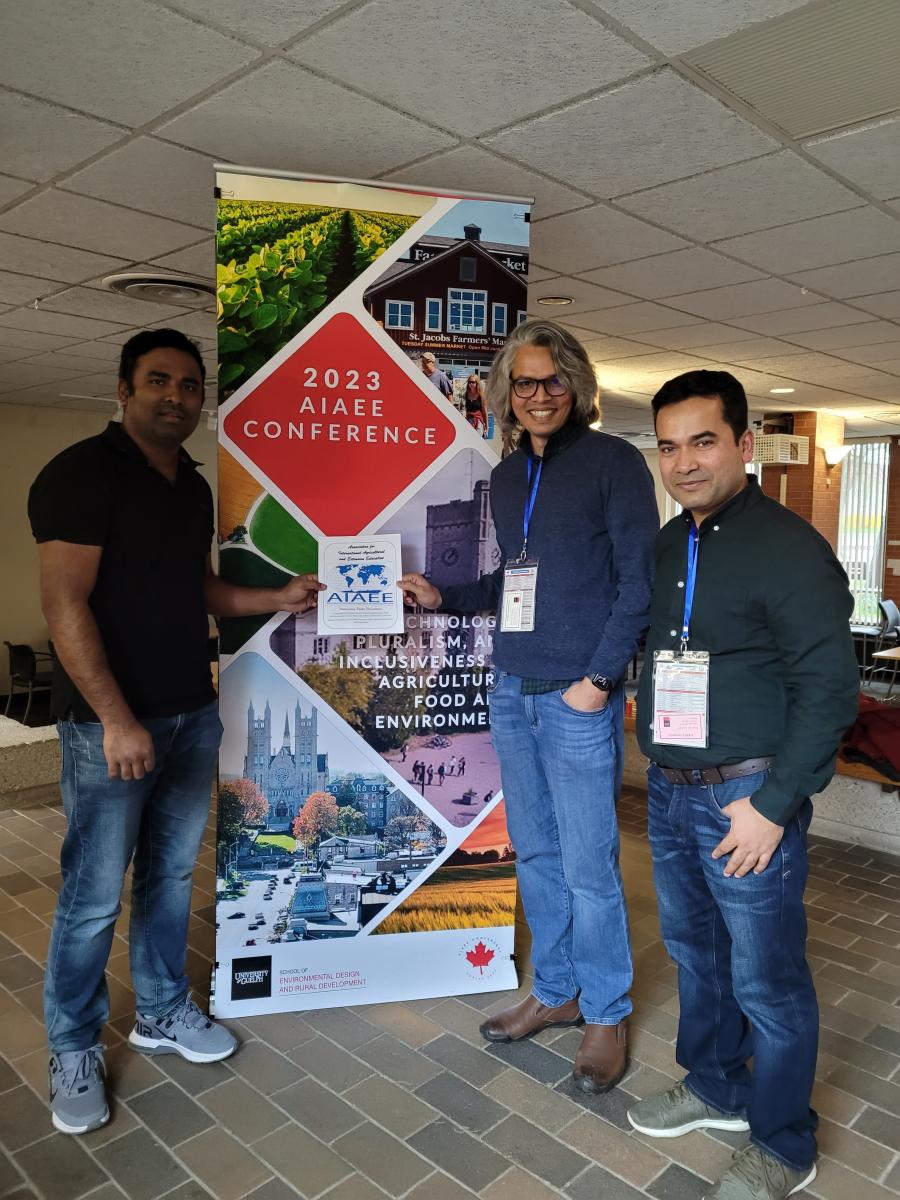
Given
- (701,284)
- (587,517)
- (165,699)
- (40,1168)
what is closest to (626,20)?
(587,517)

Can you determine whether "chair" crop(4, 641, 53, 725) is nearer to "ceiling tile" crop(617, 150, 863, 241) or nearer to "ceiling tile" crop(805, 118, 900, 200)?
"ceiling tile" crop(617, 150, 863, 241)

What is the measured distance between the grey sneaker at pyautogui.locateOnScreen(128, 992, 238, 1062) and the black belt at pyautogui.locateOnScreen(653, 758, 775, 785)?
151 cm

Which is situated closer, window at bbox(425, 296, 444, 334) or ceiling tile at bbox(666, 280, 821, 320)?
window at bbox(425, 296, 444, 334)

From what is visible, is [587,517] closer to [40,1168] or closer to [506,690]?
[506,690]

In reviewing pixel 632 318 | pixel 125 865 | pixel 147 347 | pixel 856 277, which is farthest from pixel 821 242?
pixel 125 865

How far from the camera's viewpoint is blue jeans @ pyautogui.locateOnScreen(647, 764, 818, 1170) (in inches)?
72.6

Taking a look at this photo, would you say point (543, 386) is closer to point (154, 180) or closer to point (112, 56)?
point (112, 56)

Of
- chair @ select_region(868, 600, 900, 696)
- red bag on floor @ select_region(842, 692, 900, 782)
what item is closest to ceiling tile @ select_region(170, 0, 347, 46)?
red bag on floor @ select_region(842, 692, 900, 782)

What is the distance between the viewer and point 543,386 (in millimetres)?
2344

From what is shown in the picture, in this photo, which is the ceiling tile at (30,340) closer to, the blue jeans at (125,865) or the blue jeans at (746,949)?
the blue jeans at (125,865)

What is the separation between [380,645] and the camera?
106 inches

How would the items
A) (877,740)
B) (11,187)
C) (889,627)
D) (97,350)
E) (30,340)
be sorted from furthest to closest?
(889,627), (97,350), (30,340), (877,740), (11,187)

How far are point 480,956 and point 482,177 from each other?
2636 mm

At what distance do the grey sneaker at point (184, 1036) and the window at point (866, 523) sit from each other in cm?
1105
